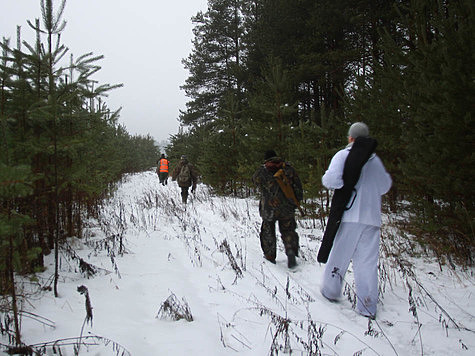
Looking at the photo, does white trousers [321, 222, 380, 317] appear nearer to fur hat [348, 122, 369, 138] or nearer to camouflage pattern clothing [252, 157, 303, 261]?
fur hat [348, 122, 369, 138]

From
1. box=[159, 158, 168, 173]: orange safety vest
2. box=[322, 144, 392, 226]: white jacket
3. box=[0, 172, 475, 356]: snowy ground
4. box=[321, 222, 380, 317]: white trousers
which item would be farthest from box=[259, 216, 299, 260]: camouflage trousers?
box=[159, 158, 168, 173]: orange safety vest

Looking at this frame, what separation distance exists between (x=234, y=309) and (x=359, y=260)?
5.06ft

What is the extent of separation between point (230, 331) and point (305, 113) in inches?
621

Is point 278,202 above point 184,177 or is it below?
below

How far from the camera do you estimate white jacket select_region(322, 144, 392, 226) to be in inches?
121

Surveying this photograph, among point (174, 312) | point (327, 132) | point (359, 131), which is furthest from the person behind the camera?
point (327, 132)

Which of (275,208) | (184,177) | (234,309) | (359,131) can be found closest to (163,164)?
(184,177)

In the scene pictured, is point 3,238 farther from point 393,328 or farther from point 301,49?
point 301,49

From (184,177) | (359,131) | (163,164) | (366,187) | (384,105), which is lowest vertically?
(184,177)

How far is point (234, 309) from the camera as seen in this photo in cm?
303

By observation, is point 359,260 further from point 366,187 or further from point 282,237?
point 282,237

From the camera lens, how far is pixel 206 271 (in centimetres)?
421

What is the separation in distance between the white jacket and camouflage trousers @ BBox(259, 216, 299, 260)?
1.56 m

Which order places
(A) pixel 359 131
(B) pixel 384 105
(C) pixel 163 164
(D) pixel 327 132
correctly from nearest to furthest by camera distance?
(A) pixel 359 131, (D) pixel 327 132, (B) pixel 384 105, (C) pixel 163 164
